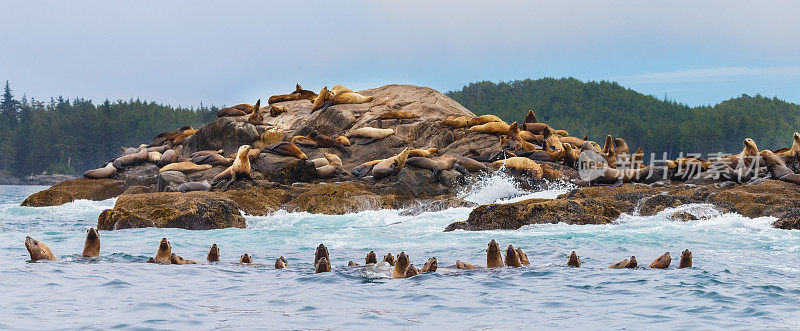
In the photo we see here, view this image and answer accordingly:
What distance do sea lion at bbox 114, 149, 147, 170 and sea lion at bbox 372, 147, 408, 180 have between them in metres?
9.49

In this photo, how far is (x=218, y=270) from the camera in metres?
8.27

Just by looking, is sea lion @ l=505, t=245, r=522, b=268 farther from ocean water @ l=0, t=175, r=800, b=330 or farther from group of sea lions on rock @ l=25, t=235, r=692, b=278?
ocean water @ l=0, t=175, r=800, b=330

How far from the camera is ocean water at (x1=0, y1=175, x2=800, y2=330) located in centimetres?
572

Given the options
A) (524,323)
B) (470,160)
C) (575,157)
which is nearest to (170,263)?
(524,323)

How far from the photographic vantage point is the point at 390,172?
19.0 meters

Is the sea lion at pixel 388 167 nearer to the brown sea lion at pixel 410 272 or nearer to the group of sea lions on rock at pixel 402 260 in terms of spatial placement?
the group of sea lions on rock at pixel 402 260

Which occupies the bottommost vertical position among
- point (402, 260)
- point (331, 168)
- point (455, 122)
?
point (402, 260)

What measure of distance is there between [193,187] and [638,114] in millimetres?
92634

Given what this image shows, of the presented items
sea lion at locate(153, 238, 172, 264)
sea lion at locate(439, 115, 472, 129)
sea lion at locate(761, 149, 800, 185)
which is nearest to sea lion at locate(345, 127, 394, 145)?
sea lion at locate(439, 115, 472, 129)

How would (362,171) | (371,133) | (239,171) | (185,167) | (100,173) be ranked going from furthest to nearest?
(371,133)
(100,173)
(185,167)
(362,171)
(239,171)

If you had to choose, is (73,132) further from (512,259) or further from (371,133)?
(512,259)

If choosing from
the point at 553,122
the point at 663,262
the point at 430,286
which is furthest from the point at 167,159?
the point at 553,122

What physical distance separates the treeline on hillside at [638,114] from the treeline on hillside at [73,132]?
4455 centimetres

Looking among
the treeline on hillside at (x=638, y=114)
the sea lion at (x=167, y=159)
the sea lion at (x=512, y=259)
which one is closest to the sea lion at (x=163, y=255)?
the sea lion at (x=512, y=259)
